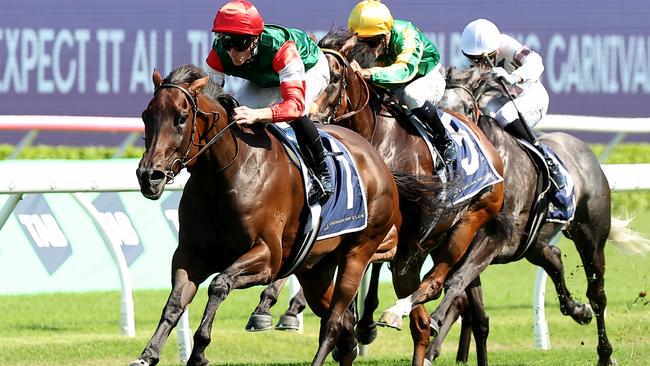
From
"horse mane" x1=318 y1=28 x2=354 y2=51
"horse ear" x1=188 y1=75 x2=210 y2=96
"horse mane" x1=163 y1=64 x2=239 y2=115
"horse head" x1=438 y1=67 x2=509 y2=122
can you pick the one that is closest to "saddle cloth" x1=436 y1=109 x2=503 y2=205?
"horse head" x1=438 y1=67 x2=509 y2=122

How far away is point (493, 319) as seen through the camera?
8.42 meters

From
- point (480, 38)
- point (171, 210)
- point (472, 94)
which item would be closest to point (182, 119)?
point (480, 38)

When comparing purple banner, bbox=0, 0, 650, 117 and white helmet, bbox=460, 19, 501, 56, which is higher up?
white helmet, bbox=460, 19, 501, 56

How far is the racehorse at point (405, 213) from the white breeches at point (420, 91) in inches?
4.0

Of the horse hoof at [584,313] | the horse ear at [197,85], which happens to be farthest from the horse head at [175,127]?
the horse hoof at [584,313]

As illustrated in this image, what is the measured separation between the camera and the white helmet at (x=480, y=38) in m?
6.77

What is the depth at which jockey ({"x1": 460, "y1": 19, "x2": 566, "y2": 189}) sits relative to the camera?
22.3 ft

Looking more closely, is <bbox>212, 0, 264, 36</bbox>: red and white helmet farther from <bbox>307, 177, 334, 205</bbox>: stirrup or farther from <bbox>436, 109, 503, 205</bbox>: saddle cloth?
<bbox>436, 109, 503, 205</bbox>: saddle cloth

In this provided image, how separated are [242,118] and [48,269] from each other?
3400 mm

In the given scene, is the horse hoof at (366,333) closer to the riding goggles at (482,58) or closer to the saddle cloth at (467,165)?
the saddle cloth at (467,165)

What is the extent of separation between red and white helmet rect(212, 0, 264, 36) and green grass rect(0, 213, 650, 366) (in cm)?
215

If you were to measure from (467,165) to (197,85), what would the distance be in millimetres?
2050

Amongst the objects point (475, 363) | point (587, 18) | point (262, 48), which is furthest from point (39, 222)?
point (587, 18)

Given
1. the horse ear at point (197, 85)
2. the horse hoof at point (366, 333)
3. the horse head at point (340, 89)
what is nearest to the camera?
the horse ear at point (197, 85)
